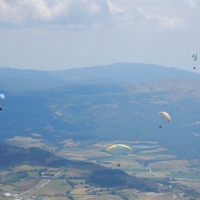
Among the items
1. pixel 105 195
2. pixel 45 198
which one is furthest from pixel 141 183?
pixel 45 198

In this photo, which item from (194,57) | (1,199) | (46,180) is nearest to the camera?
(194,57)

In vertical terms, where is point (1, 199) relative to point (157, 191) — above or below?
below

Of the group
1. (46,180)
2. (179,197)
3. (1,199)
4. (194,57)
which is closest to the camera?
(194,57)

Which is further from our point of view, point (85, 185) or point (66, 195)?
point (85, 185)

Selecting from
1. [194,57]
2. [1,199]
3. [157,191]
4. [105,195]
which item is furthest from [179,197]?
[194,57]

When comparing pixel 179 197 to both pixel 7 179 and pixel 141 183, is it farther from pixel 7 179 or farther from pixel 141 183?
pixel 7 179

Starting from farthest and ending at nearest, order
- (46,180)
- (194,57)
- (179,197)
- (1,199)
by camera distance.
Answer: (46,180) → (179,197) → (1,199) → (194,57)

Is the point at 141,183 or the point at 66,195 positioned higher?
the point at 141,183

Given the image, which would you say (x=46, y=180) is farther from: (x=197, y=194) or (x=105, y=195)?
(x=197, y=194)

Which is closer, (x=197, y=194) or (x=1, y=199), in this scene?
(x=1, y=199)
